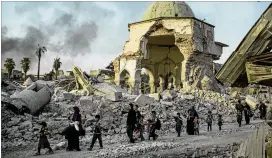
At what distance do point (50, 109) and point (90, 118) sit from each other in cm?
206

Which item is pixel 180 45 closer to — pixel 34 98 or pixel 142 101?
pixel 142 101

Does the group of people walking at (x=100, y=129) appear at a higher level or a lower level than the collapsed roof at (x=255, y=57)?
lower

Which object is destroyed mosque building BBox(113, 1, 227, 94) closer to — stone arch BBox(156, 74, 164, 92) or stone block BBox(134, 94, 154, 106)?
stone arch BBox(156, 74, 164, 92)

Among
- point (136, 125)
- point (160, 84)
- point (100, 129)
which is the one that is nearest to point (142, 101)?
point (136, 125)

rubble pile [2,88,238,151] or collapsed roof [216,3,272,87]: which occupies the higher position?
collapsed roof [216,3,272,87]

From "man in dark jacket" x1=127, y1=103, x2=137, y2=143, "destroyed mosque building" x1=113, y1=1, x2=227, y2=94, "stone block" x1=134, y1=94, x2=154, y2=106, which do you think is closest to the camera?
"man in dark jacket" x1=127, y1=103, x2=137, y2=143

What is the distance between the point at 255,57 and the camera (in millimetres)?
3377

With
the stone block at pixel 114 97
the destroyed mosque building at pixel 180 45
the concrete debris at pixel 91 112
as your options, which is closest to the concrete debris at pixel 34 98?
the concrete debris at pixel 91 112

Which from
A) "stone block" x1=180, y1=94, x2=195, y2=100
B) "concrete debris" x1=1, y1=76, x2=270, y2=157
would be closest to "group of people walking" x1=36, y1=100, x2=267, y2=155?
"concrete debris" x1=1, y1=76, x2=270, y2=157

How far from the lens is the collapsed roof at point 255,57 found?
129 inches

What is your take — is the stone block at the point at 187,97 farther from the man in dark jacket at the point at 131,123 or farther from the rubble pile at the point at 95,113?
the man in dark jacket at the point at 131,123

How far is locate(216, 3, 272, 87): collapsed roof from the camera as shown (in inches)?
129

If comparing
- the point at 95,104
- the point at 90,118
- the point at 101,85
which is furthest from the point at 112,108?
the point at 101,85

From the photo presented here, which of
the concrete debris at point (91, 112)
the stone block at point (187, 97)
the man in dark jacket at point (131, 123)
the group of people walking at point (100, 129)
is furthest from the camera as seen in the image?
the stone block at point (187, 97)
